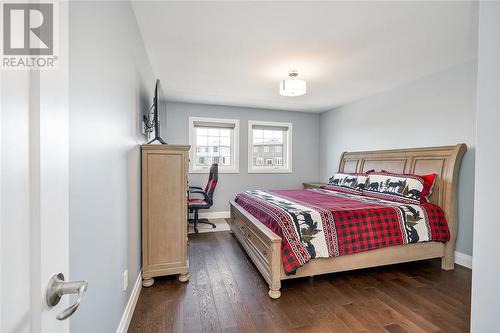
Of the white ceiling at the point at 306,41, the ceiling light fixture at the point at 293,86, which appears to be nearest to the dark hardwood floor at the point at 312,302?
the ceiling light fixture at the point at 293,86

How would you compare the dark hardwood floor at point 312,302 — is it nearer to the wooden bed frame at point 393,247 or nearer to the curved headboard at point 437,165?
the wooden bed frame at point 393,247

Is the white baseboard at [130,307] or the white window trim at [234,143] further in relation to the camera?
the white window trim at [234,143]

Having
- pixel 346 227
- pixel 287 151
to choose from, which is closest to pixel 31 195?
pixel 346 227

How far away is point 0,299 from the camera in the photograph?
1.19ft

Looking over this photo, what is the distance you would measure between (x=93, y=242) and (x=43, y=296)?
30.0 inches

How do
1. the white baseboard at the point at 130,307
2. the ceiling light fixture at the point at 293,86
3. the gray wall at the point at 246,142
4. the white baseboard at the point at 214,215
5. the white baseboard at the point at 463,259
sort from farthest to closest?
the white baseboard at the point at 214,215, the gray wall at the point at 246,142, the ceiling light fixture at the point at 293,86, the white baseboard at the point at 463,259, the white baseboard at the point at 130,307

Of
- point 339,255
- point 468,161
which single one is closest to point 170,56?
point 339,255

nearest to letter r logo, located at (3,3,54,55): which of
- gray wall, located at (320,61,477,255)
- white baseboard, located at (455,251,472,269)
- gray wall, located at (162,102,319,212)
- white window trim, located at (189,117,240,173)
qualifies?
gray wall, located at (320,61,477,255)

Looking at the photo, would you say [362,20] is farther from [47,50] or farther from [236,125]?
[236,125]

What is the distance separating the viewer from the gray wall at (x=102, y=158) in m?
0.98

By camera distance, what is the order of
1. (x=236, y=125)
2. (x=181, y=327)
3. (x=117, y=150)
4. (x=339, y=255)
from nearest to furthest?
(x=117, y=150) < (x=181, y=327) < (x=339, y=255) < (x=236, y=125)

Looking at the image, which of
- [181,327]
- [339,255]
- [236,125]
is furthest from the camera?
[236,125]

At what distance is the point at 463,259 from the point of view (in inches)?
109

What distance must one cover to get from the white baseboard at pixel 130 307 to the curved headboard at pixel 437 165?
329 cm
